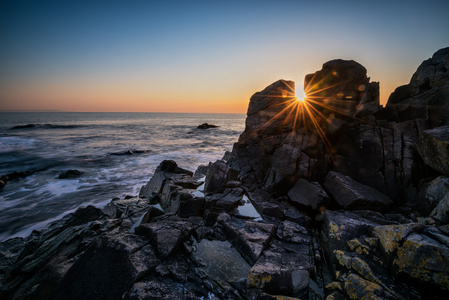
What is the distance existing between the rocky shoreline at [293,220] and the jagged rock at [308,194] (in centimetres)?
7

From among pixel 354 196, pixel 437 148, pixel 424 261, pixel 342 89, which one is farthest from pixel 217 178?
pixel 342 89

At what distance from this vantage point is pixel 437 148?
788 centimetres

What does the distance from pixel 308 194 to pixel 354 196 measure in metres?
2.04

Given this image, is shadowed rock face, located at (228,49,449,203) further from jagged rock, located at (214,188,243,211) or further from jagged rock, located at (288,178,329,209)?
jagged rock, located at (214,188,243,211)

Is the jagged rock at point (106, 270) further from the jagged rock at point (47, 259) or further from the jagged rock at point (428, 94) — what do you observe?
the jagged rock at point (428, 94)

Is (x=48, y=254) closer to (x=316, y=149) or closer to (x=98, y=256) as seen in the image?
(x=98, y=256)

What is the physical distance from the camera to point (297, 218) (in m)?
8.95

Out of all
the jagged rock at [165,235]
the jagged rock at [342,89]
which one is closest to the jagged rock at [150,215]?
the jagged rock at [165,235]

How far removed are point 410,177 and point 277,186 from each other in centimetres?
680

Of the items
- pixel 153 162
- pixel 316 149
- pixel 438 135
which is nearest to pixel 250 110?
pixel 316 149

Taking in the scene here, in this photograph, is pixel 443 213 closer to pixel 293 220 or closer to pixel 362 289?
pixel 362 289

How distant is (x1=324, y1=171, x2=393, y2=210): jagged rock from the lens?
893cm

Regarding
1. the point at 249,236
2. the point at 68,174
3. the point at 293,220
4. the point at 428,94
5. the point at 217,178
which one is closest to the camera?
the point at 249,236

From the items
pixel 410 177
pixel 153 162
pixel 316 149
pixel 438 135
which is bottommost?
pixel 153 162
